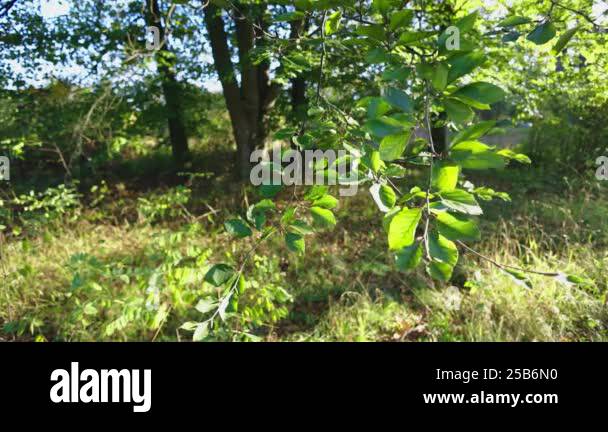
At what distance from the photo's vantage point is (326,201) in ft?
2.60

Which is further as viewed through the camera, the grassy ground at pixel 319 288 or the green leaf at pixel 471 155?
the grassy ground at pixel 319 288

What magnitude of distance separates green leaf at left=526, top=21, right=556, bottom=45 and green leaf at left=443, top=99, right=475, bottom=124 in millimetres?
253

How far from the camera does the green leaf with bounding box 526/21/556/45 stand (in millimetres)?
730

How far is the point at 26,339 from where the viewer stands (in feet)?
9.33

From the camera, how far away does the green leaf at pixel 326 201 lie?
2.56 ft

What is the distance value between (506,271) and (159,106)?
6663 millimetres

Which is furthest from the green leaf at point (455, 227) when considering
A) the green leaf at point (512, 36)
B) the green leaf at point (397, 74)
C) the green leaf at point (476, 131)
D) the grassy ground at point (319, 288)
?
the grassy ground at point (319, 288)

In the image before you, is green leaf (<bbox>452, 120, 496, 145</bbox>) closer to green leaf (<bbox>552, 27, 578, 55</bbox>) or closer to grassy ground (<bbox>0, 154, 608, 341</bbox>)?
green leaf (<bbox>552, 27, 578, 55</bbox>)

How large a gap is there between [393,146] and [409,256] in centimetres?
16

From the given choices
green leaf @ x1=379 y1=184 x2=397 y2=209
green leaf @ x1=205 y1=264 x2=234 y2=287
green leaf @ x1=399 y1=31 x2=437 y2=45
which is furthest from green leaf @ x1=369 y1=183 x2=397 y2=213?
green leaf @ x1=205 y1=264 x2=234 y2=287

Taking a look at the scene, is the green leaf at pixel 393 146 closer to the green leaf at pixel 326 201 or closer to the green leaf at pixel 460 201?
the green leaf at pixel 460 201

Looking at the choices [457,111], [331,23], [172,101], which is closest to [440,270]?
[457,111]

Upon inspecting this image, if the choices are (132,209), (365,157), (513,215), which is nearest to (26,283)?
(132,209)

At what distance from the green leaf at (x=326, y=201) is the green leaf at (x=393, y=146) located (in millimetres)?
200
